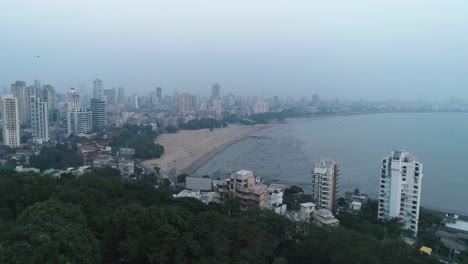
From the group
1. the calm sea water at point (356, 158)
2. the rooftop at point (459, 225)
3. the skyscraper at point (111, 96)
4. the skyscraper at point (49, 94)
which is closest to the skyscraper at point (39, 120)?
the skyscraper at point (49, 94)

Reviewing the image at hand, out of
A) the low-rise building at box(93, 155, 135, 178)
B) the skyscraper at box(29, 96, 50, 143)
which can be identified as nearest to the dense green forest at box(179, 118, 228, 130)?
the skyscraper at box(29, 96, 50, 143)

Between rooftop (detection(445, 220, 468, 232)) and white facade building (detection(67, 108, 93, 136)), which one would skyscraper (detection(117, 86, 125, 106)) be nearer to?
white facade building (detection(67, 108, 93, 136))

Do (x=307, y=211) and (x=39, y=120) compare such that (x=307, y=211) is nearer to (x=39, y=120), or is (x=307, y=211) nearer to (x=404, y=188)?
(x=404, y=188)

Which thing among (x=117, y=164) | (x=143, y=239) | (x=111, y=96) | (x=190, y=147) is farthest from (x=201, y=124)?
(x=143, y=239)

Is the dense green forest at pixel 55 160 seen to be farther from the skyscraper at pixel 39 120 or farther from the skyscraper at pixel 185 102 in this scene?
the skyscraper at pixel 185 102

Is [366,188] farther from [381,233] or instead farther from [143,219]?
[143,219]

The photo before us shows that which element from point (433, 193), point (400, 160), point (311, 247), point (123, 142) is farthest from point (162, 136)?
point (311, 247)

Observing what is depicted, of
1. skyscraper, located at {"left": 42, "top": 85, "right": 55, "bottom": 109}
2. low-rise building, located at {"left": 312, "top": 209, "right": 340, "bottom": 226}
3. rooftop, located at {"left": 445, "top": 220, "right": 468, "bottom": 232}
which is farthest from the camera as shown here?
skyscraper, located at {"left": 42, "top": 85, "right": 55, "bottom": 109}
